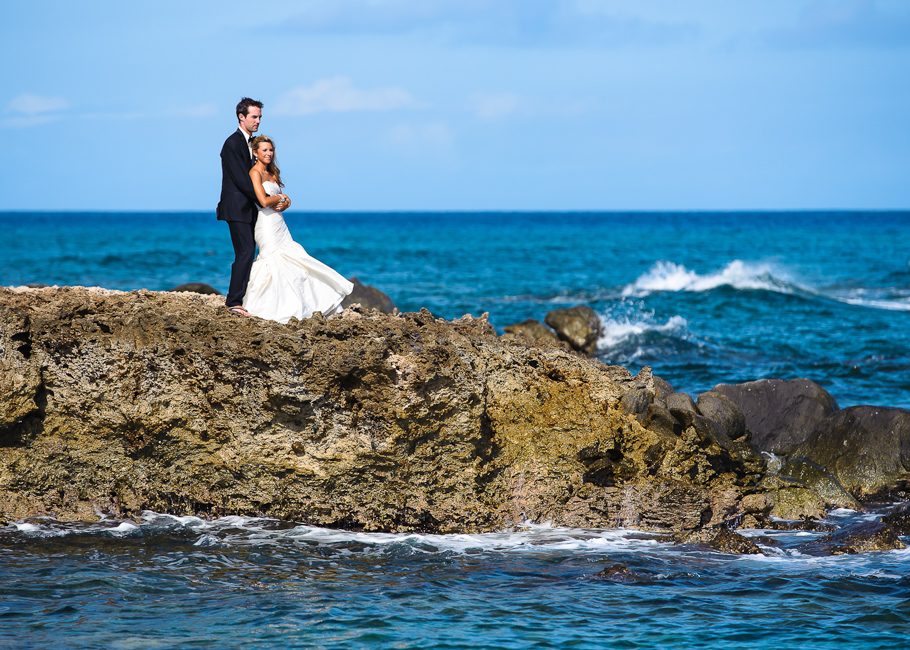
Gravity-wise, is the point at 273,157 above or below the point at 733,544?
above

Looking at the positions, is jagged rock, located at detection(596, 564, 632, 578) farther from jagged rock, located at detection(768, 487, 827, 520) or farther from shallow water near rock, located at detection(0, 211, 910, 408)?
shallow water near rock, located at detection(0, 211, 910, 408)

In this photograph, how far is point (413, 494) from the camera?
802cm

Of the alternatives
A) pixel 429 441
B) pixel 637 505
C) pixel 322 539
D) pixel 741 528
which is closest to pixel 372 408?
pixel 429 441

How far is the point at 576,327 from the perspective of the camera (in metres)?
20.2

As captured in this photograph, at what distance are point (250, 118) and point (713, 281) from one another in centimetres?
2901

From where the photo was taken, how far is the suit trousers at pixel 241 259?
8797mm

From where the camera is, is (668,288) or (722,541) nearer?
(722,541)

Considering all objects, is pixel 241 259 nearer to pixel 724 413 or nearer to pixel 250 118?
pixel 250 118

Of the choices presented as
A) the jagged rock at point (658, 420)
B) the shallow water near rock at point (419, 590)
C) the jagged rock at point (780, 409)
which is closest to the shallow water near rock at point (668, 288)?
the jagged rock at point (780, 409)

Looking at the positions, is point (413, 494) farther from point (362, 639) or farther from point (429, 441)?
point (362, 639)

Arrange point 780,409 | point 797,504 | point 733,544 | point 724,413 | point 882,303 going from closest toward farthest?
1. point 733,544
2. point 797,504
3. point 724,413
4. point 780,409
5. point 882,303

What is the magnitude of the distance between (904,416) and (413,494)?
678cm

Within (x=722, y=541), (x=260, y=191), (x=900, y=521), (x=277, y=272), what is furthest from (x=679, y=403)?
(x=260, y=191)

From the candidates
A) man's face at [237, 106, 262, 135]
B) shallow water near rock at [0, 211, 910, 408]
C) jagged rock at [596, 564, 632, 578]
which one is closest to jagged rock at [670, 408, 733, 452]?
jagged rock at [596, 564, 632, 578]
